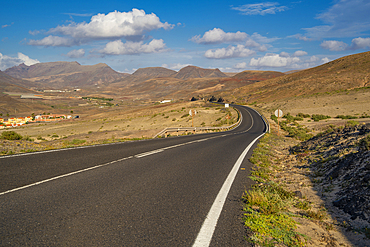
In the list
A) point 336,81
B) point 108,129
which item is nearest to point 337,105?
point 336,81

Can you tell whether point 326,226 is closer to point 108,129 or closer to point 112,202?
point 112,202

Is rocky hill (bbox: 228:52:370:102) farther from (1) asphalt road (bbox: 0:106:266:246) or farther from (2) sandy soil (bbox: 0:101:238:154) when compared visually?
(1) asphalt road (bbox: 0:106:266:246)

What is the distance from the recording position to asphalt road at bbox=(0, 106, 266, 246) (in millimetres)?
3555

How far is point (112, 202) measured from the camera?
4.87 m

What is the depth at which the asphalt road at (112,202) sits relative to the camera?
3.55m

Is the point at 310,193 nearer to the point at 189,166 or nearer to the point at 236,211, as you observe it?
the point at 236,211

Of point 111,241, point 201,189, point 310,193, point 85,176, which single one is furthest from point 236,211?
point 85,176

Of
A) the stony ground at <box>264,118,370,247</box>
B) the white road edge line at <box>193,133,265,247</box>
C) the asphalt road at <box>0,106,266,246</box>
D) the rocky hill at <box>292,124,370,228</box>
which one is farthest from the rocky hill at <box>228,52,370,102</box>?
the asphalt road at <box>0,106,266,246</box>

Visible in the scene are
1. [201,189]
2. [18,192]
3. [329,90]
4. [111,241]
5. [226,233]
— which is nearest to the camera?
[111,241]

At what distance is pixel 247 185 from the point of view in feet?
22.0

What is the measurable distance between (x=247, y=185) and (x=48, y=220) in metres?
5.01

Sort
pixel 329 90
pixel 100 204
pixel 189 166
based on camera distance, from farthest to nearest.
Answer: pixel 329 90, pixel 189 166, pixel 100 204

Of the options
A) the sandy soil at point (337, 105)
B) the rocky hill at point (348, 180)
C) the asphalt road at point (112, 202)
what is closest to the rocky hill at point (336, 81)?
the sandy soil at point (337, 105)

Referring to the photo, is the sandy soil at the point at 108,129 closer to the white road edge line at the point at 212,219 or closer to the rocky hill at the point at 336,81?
the white road edge line at the point at 212,219
